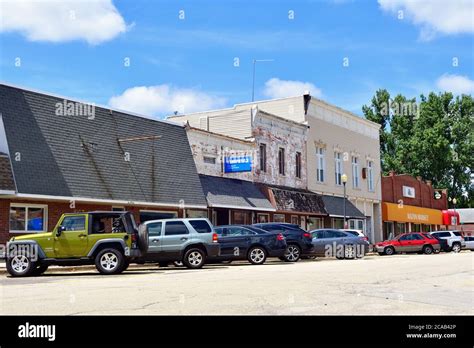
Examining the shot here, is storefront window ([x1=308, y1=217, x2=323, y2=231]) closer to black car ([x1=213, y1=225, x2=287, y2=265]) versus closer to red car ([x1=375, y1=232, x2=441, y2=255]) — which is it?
red car ([x1=375, y1=232, x2=441, y2=255])

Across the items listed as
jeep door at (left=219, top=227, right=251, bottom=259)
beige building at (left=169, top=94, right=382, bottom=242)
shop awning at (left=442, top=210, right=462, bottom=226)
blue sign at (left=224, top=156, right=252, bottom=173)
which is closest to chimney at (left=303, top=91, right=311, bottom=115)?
beige building at (left=169, top=94, right=382, bottom=242)

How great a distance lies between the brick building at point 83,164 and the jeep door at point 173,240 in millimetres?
5374

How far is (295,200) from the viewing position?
123ft

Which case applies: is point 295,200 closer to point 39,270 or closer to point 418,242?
point 418,242

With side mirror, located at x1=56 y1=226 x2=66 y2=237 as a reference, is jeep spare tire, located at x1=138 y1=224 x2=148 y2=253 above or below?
below

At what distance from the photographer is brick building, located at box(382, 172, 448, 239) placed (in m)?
52.8

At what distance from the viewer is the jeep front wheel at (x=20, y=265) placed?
1773 centimetres

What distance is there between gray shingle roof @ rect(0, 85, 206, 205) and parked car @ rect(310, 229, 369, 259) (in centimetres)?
587

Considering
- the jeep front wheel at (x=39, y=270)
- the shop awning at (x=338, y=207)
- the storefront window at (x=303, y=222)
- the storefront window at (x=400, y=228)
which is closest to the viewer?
the jeep front wheel at (x=39, y=270)

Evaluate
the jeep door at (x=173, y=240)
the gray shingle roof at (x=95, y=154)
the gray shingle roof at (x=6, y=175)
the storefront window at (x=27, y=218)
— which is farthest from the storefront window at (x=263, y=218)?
the gray shingle roof at (x=6, y=175)

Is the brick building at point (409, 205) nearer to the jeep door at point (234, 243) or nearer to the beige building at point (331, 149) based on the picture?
the beige building at point (331, 149)

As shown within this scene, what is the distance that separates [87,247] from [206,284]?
18.0 ft

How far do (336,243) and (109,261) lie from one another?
13.4 m
